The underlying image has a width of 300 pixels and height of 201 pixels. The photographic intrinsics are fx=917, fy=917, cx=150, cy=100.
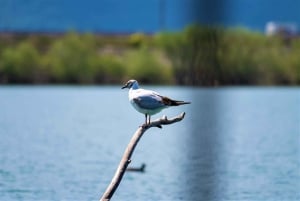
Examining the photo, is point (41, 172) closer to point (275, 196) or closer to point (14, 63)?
point (275, 196)

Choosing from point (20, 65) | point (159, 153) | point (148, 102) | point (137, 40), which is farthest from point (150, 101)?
point (137, 40)

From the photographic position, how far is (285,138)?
29.7m

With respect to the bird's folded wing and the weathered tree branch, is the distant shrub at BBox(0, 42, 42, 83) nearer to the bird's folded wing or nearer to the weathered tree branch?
the bird's folded wing

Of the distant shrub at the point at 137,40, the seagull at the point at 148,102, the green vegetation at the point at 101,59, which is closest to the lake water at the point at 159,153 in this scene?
the seagull at the point at 148,102

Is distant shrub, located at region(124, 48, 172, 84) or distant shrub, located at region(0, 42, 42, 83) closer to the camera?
distant shrub, located at region(124, 48, 172, 84)

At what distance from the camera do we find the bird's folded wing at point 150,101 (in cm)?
738

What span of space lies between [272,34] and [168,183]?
47.4 meters

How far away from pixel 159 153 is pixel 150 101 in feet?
53.3

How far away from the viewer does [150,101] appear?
291 inches

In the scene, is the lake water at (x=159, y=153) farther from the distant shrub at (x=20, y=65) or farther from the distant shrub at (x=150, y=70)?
the distant shrub at (x=20, y=65)

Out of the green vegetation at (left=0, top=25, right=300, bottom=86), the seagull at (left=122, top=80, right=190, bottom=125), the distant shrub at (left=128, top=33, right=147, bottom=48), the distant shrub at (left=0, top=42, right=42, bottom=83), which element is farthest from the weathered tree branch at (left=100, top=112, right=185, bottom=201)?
the distant shrub at (left=128, top=33, right=147, bottom=48)

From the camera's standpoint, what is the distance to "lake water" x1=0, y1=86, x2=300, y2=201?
542 cm

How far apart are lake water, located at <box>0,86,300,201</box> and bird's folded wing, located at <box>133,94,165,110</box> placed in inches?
11.6

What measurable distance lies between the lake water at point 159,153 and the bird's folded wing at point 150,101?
294mm
